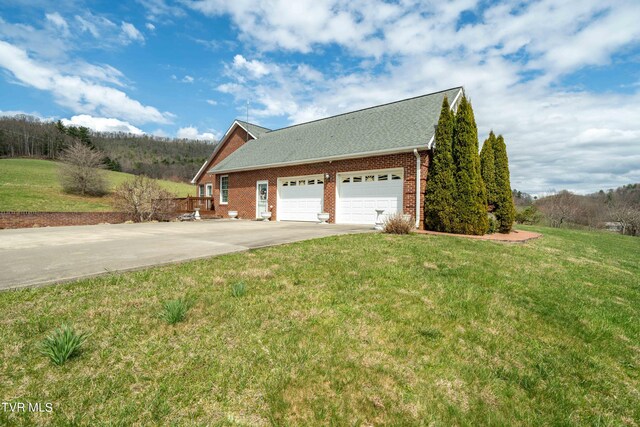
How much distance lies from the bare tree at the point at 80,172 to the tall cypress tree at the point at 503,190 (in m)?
33.4

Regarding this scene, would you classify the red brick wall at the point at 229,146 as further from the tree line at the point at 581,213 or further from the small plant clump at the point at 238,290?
the tree line at the point at 581,213

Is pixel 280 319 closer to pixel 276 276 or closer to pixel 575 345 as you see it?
pixel 276 276

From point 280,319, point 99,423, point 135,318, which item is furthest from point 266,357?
point 135,318

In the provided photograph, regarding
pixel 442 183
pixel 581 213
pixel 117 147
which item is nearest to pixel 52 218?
pixel 442 183

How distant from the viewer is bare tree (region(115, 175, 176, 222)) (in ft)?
49.5

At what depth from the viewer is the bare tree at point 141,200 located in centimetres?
1509

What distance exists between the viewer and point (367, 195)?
42.1 feet

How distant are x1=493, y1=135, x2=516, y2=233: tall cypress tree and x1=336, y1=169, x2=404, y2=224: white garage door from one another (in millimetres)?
4320

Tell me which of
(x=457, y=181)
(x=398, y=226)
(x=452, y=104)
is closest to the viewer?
(x=398, y=226)

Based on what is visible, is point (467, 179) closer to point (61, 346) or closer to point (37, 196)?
point (61, 346)

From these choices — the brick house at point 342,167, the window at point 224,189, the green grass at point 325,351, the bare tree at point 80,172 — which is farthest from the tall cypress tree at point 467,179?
the bare tree at point 80,172

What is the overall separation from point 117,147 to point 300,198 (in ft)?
218

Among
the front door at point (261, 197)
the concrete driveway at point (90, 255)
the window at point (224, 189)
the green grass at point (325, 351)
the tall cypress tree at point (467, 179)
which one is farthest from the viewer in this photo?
the window at point (224, 189)

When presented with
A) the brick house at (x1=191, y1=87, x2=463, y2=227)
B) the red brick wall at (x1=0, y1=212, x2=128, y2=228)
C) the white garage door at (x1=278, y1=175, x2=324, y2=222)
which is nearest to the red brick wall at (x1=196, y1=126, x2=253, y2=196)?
the brick house at (x1=191, y1=87, x2=463, y2=227)
